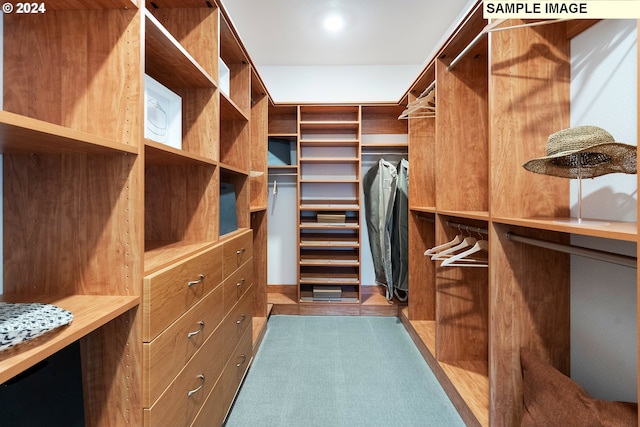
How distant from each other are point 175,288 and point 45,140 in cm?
55

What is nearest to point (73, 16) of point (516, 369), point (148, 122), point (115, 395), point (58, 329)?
point (148, 122)

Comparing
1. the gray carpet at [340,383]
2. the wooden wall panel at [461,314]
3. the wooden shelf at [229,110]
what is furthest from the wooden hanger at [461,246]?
the wooden shelf at [229,110]

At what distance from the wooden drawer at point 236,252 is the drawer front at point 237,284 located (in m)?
0.04

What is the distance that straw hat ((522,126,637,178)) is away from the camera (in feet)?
2.90

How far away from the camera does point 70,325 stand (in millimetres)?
635

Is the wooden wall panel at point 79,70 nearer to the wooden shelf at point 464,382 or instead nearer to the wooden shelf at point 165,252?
the wooden shelf at point 165,252

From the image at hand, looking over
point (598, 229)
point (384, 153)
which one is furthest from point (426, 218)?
point (598, 229)

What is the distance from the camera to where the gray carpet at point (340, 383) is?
4.89 feet

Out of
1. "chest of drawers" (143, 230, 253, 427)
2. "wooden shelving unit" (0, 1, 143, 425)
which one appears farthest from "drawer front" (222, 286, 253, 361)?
"wooden shelving unit" (0, 1, 143, 425)

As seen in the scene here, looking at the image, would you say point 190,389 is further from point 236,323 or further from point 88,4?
point 88,4

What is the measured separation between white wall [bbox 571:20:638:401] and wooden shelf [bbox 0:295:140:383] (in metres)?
1.74

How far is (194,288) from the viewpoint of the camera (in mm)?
1087

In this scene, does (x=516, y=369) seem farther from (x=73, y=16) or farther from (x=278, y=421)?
(x=73, y=16)

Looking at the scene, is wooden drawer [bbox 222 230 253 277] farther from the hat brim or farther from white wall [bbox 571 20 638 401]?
white wall [bbox 571 20 638 401]
